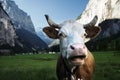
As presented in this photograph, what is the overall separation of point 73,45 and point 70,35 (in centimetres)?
102

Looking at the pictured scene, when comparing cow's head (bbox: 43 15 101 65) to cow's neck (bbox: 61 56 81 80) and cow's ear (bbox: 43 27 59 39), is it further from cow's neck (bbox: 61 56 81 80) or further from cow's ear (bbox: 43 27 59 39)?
cow's neck (bbox: 61 56 81 80)

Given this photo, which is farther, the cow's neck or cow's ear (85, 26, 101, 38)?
cow's ear (85, 26, 101, 38)

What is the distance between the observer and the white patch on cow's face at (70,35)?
1176 cm

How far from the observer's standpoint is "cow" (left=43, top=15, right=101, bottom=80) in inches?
444

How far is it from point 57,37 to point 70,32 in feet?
3.47

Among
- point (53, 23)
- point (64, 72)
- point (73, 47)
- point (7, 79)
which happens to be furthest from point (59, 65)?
point (7, 79)

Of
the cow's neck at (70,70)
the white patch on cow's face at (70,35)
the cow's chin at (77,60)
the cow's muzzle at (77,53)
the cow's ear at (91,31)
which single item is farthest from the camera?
the cow's ear at (91,31)

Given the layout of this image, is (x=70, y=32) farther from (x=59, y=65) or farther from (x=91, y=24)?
(x=59, y=65)

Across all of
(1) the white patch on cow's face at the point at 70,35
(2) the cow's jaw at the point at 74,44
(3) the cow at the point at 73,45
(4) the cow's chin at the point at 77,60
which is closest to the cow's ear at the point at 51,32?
(3) the cow at the point at 73,45

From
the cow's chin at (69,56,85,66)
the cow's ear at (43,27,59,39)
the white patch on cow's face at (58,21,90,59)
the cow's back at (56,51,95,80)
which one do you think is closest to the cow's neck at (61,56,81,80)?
the cow's back at (56,51,95,80)

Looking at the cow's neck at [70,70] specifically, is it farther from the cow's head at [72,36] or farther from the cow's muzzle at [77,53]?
the cow's muzzle at [77,53]

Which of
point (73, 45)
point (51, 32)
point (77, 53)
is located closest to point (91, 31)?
point (51, 32)

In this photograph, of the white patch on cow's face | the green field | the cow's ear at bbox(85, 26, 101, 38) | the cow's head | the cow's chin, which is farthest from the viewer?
the green field

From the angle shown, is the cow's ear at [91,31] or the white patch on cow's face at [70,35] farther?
the cow's ear at [91,31]
